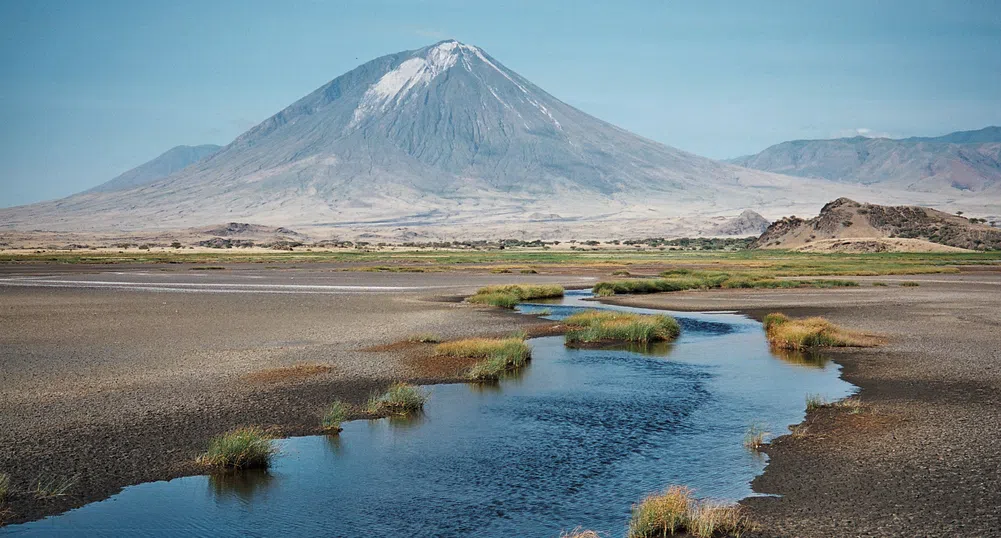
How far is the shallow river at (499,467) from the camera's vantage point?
34.4ft

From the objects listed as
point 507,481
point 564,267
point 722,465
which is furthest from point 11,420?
point 564,267

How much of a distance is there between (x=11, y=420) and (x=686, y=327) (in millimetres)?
21579

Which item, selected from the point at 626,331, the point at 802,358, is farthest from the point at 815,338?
the point at 626,331

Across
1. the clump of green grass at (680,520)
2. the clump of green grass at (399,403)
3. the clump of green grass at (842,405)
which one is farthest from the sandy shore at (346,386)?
the clump of green grass at (399,403)

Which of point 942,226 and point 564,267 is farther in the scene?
point 942,226

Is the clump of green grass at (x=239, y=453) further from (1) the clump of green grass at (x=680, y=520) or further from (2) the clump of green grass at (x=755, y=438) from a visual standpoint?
(2) the clump of green grass at (x=755, y=438)

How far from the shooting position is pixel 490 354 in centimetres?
2194

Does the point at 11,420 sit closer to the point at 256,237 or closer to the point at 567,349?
the point at 567,349

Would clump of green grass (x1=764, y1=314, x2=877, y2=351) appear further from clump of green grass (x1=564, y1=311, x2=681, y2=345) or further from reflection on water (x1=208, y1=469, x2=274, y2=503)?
reflection on water (x1=208, y1=469, x2=274, y2=503)

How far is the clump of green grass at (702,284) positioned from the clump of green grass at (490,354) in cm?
2208

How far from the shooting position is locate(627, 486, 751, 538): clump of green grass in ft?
32.3

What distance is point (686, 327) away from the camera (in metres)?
30.4

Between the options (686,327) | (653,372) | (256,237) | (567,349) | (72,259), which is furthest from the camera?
(256,237)

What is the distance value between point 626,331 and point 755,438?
12699mm
